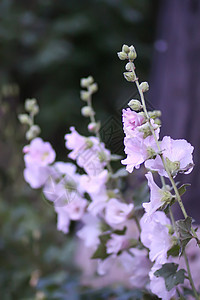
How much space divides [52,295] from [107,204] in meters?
0.37

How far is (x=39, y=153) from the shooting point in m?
0.75

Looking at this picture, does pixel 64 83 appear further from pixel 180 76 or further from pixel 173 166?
pixel 173 166

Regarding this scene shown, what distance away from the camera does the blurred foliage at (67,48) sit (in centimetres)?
319

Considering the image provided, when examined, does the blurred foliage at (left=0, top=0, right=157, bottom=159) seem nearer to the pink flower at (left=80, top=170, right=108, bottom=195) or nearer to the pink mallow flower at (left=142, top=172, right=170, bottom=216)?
the pink flower at (left=80, top=170, right=108, bottom=195)

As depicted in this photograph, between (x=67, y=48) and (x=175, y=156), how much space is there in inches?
116

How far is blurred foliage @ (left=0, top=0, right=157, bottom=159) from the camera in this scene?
3.19 meters

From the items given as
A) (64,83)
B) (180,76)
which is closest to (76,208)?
(180,76)

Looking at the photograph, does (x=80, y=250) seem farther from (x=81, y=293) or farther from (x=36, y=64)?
(x=36, y=64)

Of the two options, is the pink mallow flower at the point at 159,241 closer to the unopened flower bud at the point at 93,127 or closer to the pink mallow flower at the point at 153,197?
the pink mallow flower at the point at 153,197

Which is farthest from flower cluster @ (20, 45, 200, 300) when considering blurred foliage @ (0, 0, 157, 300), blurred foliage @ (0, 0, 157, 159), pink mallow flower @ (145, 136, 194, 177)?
blurred foliage @ (0, 0, 157, 159)

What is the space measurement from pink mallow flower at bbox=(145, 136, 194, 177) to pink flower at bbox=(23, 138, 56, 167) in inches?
10.9

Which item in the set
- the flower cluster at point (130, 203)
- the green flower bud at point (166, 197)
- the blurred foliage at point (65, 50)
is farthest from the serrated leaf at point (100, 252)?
the blurred foliage at point (65, 50)

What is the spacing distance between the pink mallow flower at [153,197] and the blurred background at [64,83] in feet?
0.49

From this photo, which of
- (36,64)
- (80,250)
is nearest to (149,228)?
(80,250)
